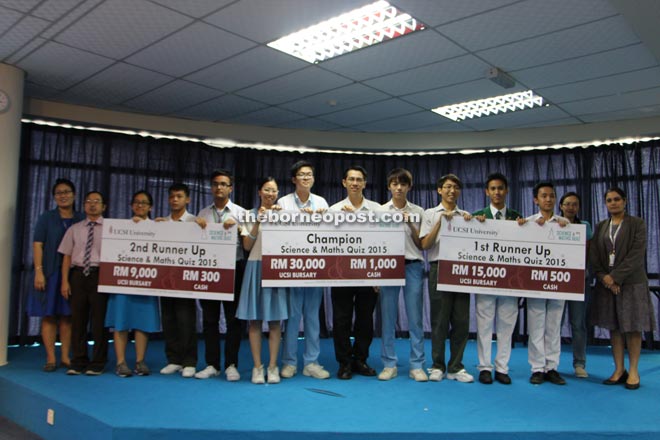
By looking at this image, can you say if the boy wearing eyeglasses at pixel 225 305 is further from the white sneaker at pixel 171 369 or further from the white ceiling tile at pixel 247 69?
the white ceiling tile at pixel 247 69

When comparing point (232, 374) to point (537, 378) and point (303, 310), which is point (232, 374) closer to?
point (303, 310)

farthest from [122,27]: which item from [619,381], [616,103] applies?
[616,103]

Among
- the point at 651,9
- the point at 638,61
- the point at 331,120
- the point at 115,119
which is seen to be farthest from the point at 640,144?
the point at 115,119

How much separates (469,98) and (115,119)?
12.5 feet

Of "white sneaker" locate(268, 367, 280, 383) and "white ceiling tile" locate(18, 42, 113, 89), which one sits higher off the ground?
"white ceiling tile" locate(18, 42, 113, 89)

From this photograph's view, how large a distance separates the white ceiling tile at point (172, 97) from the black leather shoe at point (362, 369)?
2851 mm

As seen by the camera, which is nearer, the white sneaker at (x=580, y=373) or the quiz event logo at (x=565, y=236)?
the quiz event logo at (x=565, y=236)

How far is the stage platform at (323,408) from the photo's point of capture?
2.48 metres

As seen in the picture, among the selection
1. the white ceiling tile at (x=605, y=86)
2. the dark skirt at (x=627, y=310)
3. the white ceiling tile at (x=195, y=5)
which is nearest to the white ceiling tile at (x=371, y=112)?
the white ceiling tile at (x=605, y=86)

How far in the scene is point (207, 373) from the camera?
3.48m

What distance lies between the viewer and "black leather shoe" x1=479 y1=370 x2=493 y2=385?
3395 millimetres

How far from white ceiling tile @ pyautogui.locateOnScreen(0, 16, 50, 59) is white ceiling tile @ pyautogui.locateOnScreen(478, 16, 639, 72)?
3.18 metres

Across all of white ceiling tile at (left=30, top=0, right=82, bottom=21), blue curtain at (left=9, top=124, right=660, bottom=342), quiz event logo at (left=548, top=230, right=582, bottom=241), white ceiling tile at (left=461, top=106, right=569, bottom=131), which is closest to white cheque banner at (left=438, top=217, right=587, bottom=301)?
quiz event logo at (left=548, top=230, right=582, bottom=241)

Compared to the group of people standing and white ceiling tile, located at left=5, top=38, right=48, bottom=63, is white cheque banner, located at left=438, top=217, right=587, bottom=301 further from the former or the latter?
white ceiling tile, located at left=5, top=38, right=48, bottom=63
